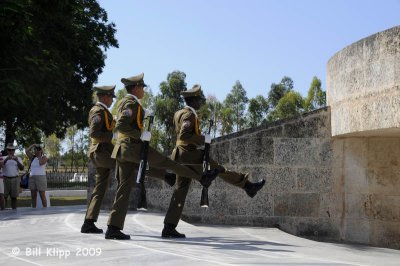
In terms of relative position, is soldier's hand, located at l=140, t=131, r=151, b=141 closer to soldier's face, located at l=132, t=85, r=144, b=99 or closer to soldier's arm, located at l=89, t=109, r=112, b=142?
soldier's face, located at l=132, t=85, r=144, b=99

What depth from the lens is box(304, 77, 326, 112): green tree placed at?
48469 millimetres

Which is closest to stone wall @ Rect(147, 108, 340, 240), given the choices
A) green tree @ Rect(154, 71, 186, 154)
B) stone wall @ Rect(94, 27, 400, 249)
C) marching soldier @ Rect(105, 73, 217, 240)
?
stone wall @ Rect(94, 27, 400, 249)

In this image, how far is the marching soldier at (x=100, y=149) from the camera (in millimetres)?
6430

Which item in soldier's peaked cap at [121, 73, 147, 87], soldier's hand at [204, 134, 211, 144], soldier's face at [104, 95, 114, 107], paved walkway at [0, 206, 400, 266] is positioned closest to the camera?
paved walkway at [0, 206, 400, 266]

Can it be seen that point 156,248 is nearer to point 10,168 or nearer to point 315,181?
point 315,181

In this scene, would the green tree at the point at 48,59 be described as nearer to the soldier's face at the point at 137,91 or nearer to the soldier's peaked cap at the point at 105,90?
the soldier's peaked cap at the point at 105,90

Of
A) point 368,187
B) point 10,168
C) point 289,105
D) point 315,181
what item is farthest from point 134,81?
point 289,105

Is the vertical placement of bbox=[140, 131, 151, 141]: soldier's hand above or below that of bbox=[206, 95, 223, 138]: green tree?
below

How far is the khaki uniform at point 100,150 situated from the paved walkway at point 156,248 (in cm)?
41

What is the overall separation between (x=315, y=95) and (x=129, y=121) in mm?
44684

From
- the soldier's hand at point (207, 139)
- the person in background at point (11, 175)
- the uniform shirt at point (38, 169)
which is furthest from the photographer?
the person in background at point (11, 175)

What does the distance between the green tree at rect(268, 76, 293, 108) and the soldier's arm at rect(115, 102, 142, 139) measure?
2155 inches

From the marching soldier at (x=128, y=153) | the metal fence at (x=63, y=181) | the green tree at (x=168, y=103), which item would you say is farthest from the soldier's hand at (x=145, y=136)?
the green tree at (x=168, y=103)

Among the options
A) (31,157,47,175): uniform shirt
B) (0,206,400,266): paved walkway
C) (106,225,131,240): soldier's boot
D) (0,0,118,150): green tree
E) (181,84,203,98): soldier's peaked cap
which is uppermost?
(0,0,118,150): green tree
